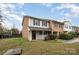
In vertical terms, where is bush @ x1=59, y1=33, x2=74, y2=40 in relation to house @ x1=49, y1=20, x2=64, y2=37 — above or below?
below

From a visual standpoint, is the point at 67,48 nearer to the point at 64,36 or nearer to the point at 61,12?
the point at 64,36

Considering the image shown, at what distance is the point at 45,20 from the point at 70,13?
346mm

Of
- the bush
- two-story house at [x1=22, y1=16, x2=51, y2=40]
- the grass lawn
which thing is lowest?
the grass lawn

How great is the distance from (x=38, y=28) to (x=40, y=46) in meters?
0.24

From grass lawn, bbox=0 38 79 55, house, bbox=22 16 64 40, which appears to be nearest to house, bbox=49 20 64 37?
house, bbox=22 16 64 40

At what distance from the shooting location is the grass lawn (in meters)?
4.66

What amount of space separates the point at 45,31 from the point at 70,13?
1.35 feet

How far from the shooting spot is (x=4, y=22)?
4.70 meters

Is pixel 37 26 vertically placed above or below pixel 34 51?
above

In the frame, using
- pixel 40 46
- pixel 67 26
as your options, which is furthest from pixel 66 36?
pixel 40 46

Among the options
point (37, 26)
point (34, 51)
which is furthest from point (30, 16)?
point (34, 51)

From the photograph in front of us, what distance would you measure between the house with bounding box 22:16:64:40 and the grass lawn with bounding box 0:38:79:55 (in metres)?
0.10

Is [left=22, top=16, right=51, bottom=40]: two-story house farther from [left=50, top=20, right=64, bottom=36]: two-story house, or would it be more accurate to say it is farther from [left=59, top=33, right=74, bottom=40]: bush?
[left=59, top=33, right=74, bottom=40]: bush

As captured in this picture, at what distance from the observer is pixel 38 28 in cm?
470
